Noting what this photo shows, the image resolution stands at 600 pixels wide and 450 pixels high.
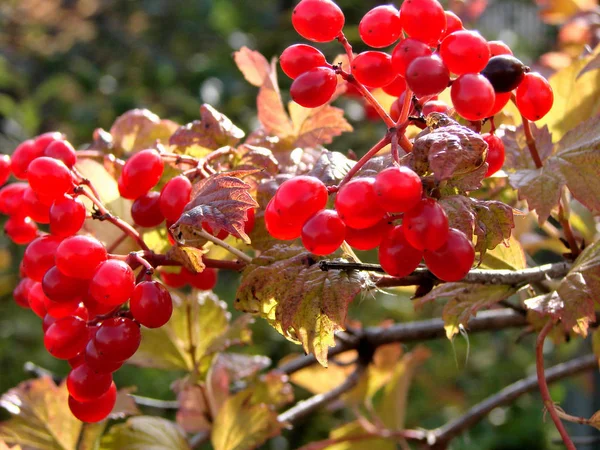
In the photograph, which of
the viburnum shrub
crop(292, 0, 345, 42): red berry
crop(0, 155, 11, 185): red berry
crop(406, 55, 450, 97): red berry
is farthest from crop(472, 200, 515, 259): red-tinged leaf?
crop(0, 155, 11, 185): red berry

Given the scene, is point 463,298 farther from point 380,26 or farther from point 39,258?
point 39,258

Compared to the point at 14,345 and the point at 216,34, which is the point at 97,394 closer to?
the point at 14,345

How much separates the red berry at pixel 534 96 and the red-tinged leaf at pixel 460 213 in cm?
13

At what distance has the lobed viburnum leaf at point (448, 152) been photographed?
1.64 ft

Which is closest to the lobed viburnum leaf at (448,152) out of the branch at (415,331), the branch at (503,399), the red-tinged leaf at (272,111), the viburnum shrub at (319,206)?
the viburnum shrub at (319,206)

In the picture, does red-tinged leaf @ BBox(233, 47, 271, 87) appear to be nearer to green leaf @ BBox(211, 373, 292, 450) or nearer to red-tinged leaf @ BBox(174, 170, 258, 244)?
red-tinged leaf @ BBox(174, 170, 258, 244)

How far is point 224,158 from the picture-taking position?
757mm

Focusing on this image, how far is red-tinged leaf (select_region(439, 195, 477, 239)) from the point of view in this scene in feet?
1.72

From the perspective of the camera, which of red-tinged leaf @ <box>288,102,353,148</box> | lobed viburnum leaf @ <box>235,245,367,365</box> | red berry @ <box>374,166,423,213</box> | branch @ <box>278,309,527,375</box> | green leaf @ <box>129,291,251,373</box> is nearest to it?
red berry @ <box>374,166,423,213</box>

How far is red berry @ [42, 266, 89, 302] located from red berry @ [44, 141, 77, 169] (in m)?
0.15

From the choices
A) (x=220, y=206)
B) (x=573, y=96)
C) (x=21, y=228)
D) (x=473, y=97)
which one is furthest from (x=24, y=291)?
(x=573, y=96)

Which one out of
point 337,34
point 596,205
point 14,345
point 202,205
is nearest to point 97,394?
point 202,205

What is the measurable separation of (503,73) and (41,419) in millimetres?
678

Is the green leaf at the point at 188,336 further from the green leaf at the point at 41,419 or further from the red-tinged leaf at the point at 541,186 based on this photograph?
the red-tinged leaf at the point at 541,186
